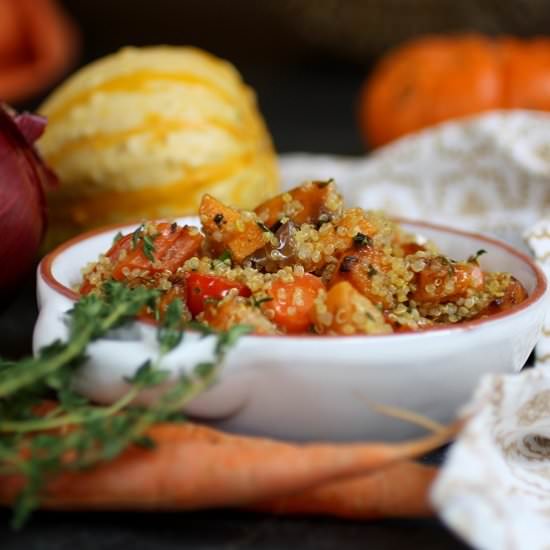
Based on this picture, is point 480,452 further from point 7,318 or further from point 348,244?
point 7,318

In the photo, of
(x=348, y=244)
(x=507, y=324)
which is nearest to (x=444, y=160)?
(x=348, y=244)

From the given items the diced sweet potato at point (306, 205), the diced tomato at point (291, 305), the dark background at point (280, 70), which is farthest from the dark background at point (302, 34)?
the diced tomato at point (291, 305)

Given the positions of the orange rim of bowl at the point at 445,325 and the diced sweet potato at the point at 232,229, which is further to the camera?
the diced sweet potato at the point at 232,229

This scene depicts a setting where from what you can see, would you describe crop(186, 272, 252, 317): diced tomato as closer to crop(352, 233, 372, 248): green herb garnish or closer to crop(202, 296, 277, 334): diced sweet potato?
crop(202, 296, 277, 334): diced sweet potato

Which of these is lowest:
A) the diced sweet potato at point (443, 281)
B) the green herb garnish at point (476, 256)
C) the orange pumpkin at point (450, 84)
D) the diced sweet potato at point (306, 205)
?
the orange pumpkin at point (450, 84)

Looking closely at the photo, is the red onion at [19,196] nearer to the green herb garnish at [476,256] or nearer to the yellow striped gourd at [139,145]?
the yellow striped gourd at [139,145]

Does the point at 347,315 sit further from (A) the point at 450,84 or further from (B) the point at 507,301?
(A) the point at 450,84

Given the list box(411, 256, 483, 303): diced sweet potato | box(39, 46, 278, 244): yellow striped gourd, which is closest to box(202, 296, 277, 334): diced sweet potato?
box(411, 256, 483, 303): diced sweet potato

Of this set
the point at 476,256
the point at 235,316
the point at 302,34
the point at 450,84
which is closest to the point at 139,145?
the point at 476,256
